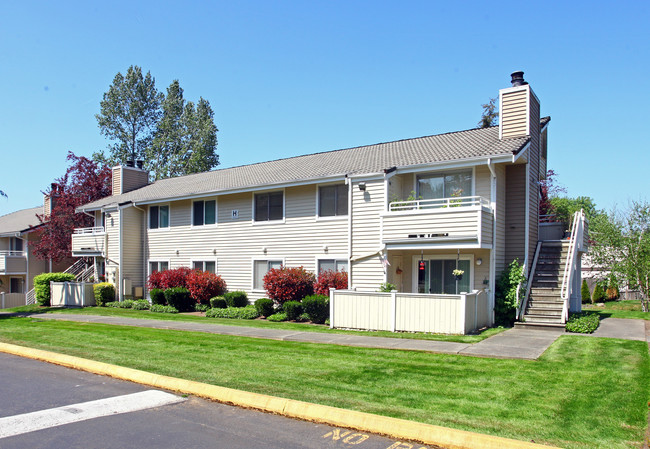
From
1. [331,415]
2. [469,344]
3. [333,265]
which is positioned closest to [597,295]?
[333,265]

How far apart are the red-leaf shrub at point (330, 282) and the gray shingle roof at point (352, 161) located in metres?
3.57

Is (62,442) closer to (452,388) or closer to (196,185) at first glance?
(452,388)

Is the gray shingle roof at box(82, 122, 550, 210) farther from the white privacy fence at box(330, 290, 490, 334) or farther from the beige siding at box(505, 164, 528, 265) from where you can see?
the white privacy fence at box(330, 290, 490, 334)

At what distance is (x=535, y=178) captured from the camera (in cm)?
1834

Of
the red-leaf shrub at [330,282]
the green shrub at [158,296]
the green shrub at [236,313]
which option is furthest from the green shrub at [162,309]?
the red-leaf shrub at [330,282]

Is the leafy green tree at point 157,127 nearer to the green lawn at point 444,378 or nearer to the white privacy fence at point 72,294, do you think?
the white privacy fence at point 72,294

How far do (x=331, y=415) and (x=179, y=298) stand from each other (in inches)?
684

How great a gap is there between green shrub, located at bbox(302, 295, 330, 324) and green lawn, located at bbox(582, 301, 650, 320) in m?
9.64

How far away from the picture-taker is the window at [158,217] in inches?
1035

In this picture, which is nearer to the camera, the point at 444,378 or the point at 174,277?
the point at 444,378

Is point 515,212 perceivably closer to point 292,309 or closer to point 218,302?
point 292,309

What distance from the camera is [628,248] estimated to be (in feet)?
73.7

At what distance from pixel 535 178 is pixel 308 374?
12542 mm

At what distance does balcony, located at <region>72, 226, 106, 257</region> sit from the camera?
92.8ft
